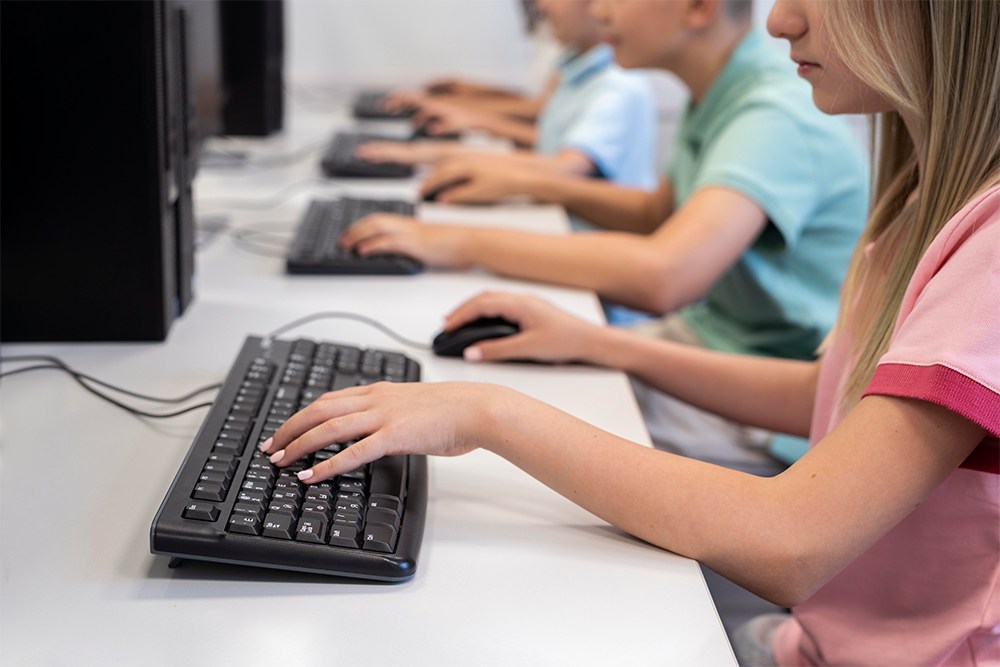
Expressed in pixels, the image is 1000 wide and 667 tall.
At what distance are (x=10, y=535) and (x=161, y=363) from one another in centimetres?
30

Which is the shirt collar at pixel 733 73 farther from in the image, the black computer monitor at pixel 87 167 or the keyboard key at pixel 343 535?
the keyboard key at pixel 343 535

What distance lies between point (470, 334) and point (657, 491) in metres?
0.33

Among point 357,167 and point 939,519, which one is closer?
point 939,519

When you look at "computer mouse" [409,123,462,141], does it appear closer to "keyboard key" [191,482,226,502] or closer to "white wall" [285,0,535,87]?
"white wall" [285,0,535,87]

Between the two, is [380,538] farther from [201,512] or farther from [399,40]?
[399,40]

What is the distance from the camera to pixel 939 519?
2.42 feet

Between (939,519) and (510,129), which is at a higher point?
(939,519)

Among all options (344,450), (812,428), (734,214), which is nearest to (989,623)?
(812,428)

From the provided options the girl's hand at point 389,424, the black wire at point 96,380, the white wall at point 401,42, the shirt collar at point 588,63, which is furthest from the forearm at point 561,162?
the white wall at point 401,42

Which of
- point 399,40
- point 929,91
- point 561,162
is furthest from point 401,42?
point 929,91

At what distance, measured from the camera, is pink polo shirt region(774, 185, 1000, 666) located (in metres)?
0.61

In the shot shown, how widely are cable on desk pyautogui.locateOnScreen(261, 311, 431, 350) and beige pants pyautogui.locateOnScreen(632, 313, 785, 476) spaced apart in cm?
32

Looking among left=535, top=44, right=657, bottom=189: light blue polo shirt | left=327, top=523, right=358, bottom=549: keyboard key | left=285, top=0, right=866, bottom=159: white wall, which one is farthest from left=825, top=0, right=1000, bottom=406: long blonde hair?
left=285, top=0, right=866, bottom=159: white wall

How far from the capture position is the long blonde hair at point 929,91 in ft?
2.24
